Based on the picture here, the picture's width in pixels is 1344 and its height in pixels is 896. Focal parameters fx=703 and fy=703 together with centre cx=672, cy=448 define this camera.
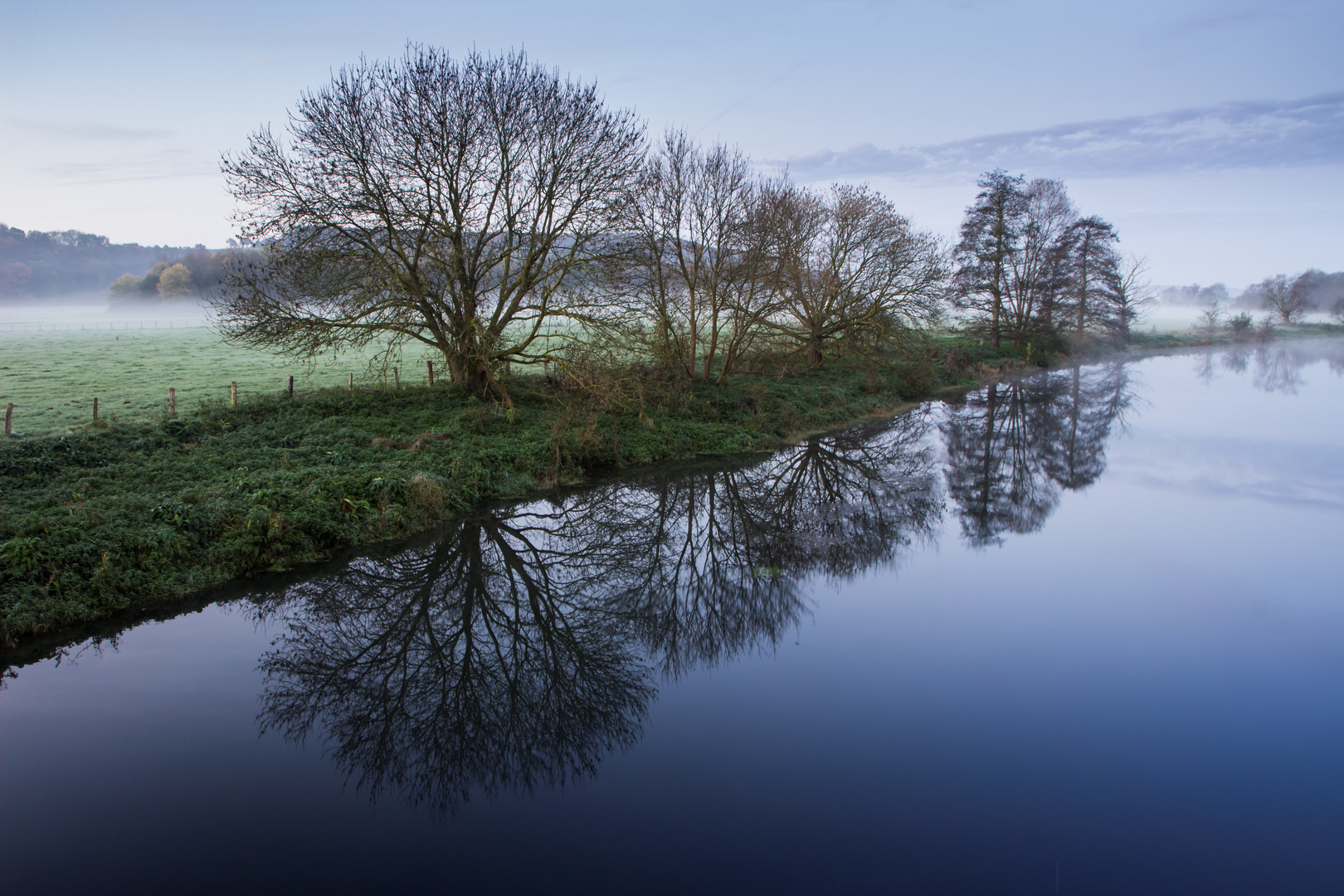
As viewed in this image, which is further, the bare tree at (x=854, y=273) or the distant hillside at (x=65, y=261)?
the distant hillside at (x=65, y=261)

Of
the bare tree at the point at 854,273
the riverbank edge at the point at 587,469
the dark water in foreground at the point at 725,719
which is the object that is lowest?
the dark water in foreground at the point at 725,719

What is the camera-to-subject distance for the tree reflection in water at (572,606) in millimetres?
7254

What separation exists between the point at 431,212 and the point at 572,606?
12.2 meters

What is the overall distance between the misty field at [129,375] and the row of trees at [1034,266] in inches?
1208

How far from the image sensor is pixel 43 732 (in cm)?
714

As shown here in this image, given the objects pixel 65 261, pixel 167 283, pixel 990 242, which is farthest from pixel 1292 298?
Result: pixel 65 261

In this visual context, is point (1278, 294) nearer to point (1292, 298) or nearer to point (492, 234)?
point (1292, 298)

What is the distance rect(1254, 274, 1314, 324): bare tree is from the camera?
6838 centimetres

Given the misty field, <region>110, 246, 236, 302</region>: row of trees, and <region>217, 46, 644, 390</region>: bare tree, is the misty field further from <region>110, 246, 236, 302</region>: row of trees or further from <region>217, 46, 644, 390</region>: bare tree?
<region>110, 246, 236, 302</region>: row of trees

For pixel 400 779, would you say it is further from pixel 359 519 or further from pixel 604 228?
pixel 604 228

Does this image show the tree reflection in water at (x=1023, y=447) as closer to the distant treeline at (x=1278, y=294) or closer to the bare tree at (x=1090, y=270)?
the bare tree at (x=1090, y=270)

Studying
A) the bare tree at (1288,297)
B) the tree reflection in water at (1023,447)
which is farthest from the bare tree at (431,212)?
the bare tree at (1288,297)

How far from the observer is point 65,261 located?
262 feet

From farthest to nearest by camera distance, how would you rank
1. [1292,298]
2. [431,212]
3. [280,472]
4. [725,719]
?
[1292,298]
[431,212]
[280,472]
[725,719]
